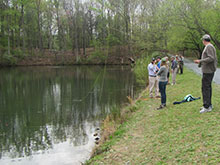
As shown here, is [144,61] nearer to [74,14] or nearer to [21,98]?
[21,98]

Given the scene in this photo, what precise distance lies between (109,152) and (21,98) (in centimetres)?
1280

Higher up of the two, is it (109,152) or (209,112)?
(209,112)

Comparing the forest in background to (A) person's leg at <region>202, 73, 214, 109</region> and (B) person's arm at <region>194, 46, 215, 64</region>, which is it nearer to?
(B) person's arm at <region>194, 46, 215, 64</region>

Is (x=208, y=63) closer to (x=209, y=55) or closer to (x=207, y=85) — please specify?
(x=209, y=55)

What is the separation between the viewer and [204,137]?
5422mm

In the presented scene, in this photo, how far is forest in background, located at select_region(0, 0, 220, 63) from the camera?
80.4 feet

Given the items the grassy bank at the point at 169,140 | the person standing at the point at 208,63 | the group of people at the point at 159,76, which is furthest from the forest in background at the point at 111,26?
the person standing at the point at 208,63

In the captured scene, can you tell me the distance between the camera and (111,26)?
37438 millimetres

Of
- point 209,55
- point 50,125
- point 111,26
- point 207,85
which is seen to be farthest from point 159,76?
point 111,26

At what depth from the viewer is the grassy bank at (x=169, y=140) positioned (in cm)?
483

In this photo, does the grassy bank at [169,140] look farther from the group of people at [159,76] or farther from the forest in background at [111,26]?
the forest in background at [111,26]

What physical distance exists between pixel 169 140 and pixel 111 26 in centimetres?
3314

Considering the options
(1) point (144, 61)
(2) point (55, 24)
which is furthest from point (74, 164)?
(2) point (55, 24)

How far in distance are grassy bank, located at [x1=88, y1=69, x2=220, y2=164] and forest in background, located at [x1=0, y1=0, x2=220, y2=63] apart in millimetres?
2887
